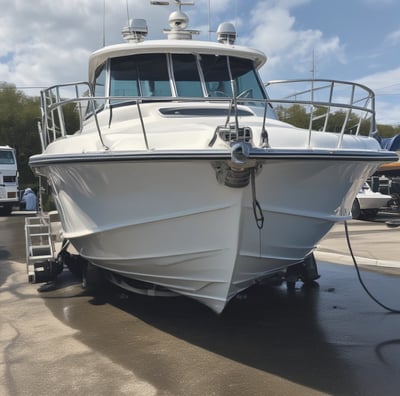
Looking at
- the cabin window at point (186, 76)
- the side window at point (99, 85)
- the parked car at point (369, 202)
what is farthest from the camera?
the parked car at point (369, 202)

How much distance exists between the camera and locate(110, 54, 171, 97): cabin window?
560 cm

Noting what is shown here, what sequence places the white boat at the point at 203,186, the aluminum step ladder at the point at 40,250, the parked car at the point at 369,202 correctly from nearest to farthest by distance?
the white boat at the point at 203,186 → the aluminum step ladder at the point at 40,250 → the parked car at the point at 369,202

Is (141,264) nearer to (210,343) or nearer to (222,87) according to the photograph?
(210,343)

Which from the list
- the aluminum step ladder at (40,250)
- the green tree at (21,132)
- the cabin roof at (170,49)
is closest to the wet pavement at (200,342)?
the aluminum step ladder at (40,250)

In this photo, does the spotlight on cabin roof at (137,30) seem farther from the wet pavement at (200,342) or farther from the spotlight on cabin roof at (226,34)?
the wet pavement at (200,342)

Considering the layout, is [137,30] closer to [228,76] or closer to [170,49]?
[170,49]

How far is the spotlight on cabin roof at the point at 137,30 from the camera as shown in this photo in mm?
5909

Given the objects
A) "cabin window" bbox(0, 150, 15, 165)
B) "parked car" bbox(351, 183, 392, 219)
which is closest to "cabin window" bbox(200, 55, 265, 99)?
"parked car" bbox(351, 183, 392, 219)

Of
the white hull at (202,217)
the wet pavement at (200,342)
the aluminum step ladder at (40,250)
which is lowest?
Answer: the wet pavement at (200,342)

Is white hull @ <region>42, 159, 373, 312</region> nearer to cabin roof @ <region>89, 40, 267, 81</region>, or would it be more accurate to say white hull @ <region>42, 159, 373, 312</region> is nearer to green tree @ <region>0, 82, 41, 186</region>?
cabin roof @ <region>89, 40, 267, 81</region>

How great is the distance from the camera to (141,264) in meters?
4.62

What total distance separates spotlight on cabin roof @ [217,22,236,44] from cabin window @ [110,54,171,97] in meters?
0.99

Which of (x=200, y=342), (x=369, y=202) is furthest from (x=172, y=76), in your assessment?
(x=369, y=202)

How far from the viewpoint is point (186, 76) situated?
5.67 m
